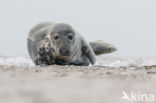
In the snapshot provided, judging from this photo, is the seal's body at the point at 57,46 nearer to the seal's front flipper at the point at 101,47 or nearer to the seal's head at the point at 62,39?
the seal's head at the point at 62,39

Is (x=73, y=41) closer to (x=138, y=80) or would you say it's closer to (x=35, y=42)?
(x=35, y=42)

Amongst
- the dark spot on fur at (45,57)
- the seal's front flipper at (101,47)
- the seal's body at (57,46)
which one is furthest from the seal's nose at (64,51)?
the seal's front flipper at (101,47)

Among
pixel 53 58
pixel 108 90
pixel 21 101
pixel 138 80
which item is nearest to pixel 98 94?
pixel 108 90

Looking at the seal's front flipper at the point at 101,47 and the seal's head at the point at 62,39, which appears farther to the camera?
the seal's front flipper at the point at 101,47

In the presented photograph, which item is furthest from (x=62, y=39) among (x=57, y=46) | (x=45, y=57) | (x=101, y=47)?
(x=101, y=47)

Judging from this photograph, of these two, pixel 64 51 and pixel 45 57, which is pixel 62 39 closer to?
pixel 64 51

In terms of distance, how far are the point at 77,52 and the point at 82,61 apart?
0.32m

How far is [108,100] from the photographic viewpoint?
1844mm

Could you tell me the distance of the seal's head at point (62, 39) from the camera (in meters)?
5.80

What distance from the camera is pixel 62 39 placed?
580 centimetres

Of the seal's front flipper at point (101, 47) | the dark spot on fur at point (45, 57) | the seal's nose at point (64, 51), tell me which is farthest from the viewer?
the seal's front flipper at point (101, 47)

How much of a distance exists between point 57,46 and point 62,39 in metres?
0.14

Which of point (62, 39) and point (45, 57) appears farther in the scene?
point (45, 57)

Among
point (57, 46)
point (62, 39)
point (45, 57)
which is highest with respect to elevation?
point (62, 39)
